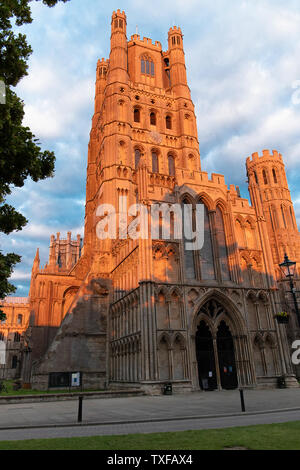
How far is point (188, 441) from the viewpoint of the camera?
7.22 meters

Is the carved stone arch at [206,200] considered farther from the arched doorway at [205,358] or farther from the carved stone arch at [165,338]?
the carved stone arch at [165,338]

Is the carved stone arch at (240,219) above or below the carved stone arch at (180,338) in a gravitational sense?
above

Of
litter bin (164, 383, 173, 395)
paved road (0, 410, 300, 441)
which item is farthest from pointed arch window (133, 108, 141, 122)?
paved road (0, 410, 300, 441)

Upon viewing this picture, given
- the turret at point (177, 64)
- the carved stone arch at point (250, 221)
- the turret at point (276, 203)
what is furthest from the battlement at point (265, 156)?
the carved stone arch at point (250, 221)

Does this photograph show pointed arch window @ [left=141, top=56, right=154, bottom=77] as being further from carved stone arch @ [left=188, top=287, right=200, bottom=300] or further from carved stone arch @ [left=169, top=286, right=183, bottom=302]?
carved stone arch @ [left=169, top=286, right=183, bottom=302]

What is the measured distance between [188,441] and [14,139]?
8.37 m

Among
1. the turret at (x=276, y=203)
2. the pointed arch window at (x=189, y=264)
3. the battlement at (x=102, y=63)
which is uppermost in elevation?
the battlement at (x=102, y=63)

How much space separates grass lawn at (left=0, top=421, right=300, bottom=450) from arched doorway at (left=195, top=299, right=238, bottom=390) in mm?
17828

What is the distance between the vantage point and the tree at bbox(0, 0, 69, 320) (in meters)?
9.46

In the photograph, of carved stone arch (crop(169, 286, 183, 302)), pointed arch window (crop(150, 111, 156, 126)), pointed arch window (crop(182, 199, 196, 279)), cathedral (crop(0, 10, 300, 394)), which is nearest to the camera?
cathedral (crop(0, 10, 300, 394))

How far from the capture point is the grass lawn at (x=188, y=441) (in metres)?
6.69

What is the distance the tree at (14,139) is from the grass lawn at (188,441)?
4.80m

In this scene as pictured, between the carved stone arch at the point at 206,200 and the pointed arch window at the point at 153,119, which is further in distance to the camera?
the pointed arch window at the point at 153,119
